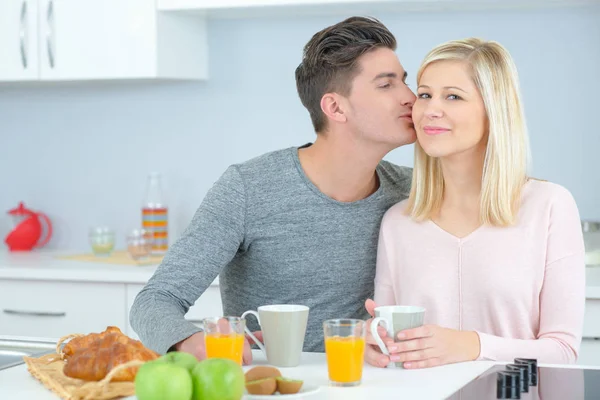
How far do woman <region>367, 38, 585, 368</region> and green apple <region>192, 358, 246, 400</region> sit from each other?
0.77 meters

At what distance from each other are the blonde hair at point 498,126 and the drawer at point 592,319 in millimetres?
837

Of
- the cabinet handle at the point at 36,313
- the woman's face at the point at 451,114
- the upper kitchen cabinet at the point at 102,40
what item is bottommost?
the cabinet handle at the point at 36,313

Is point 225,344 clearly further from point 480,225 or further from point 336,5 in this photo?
point 336,5

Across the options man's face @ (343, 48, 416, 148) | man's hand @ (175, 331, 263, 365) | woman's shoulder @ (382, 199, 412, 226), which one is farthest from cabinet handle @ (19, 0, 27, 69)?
man's hand @ (175, 331, 263, 365)

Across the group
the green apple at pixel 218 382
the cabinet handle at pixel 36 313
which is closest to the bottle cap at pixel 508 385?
the green apple at pixel 218 382

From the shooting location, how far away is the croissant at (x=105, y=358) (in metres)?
1.44

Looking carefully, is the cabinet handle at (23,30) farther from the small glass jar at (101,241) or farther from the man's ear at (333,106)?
the man's ear at (333,106)

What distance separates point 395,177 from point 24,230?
1877 millimetres

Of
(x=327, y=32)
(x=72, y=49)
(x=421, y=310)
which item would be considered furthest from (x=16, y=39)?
(x=421, y=310)

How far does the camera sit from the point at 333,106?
230cm

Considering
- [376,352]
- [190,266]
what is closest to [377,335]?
[376,352]

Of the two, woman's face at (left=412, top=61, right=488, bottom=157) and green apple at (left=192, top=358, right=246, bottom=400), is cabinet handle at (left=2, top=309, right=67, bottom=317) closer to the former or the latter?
woman's face at (left=412, top=61, right=488, bottom=157)

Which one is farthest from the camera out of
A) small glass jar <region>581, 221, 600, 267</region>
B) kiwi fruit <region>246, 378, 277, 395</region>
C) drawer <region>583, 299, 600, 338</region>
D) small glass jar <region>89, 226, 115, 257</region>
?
small glass jar <region>89, 226, 115, 257</region>

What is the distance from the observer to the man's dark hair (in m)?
2.26
